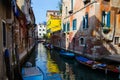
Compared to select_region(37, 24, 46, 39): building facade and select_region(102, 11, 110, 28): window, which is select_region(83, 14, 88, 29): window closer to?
select_region(102, 11, 110, 28): window

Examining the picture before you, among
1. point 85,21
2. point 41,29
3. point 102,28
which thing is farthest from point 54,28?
point 41,29

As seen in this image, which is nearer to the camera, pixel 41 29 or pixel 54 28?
pixel 54 28

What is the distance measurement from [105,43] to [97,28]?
116cm

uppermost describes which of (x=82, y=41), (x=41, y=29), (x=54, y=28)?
(x=41, y=29)

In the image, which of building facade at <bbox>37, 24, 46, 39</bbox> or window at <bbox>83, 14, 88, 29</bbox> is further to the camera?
building facade at <bbox>37, 24, 46, 39</bbox>

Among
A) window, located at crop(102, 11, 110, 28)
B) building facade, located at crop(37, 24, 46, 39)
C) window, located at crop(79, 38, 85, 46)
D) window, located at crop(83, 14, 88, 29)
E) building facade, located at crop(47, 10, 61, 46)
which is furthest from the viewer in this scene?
building facade, located at crop(37, 24, 46, 39)

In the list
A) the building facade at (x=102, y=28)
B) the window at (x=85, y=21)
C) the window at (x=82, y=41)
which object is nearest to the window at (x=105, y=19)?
the building facade at (x=102, y=28)

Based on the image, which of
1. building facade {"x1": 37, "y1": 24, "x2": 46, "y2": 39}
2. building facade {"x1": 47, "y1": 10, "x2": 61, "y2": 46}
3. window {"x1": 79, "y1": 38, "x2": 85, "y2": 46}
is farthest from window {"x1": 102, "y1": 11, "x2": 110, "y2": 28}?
building facade {"x1": 37, "y1": 24, "x2": 46, "y2": 39}

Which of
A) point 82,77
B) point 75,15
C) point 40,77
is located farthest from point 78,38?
point 40,77

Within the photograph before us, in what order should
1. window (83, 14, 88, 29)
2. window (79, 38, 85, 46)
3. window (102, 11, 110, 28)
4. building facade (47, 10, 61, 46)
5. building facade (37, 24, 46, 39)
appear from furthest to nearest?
building facade (37, 24, 46, 39)
building facade (47, 10, 61, 46)
window (79, 38, 85, 46)
window (83, 14, 88, 29)
window (102, 11, 110, 28)

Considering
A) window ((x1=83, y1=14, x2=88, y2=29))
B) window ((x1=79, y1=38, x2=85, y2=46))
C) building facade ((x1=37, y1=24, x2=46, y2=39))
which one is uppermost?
building facade ((x1=37, y1=24, x2=46, y2=39))

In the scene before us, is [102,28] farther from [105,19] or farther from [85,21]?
[85,21]

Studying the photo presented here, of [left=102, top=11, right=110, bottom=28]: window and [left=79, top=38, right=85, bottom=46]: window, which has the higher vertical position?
[left=102, top=11, right=110, bottom=28]: window

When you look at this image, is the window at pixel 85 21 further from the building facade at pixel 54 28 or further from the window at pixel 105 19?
the building facade at pixel 54 28
